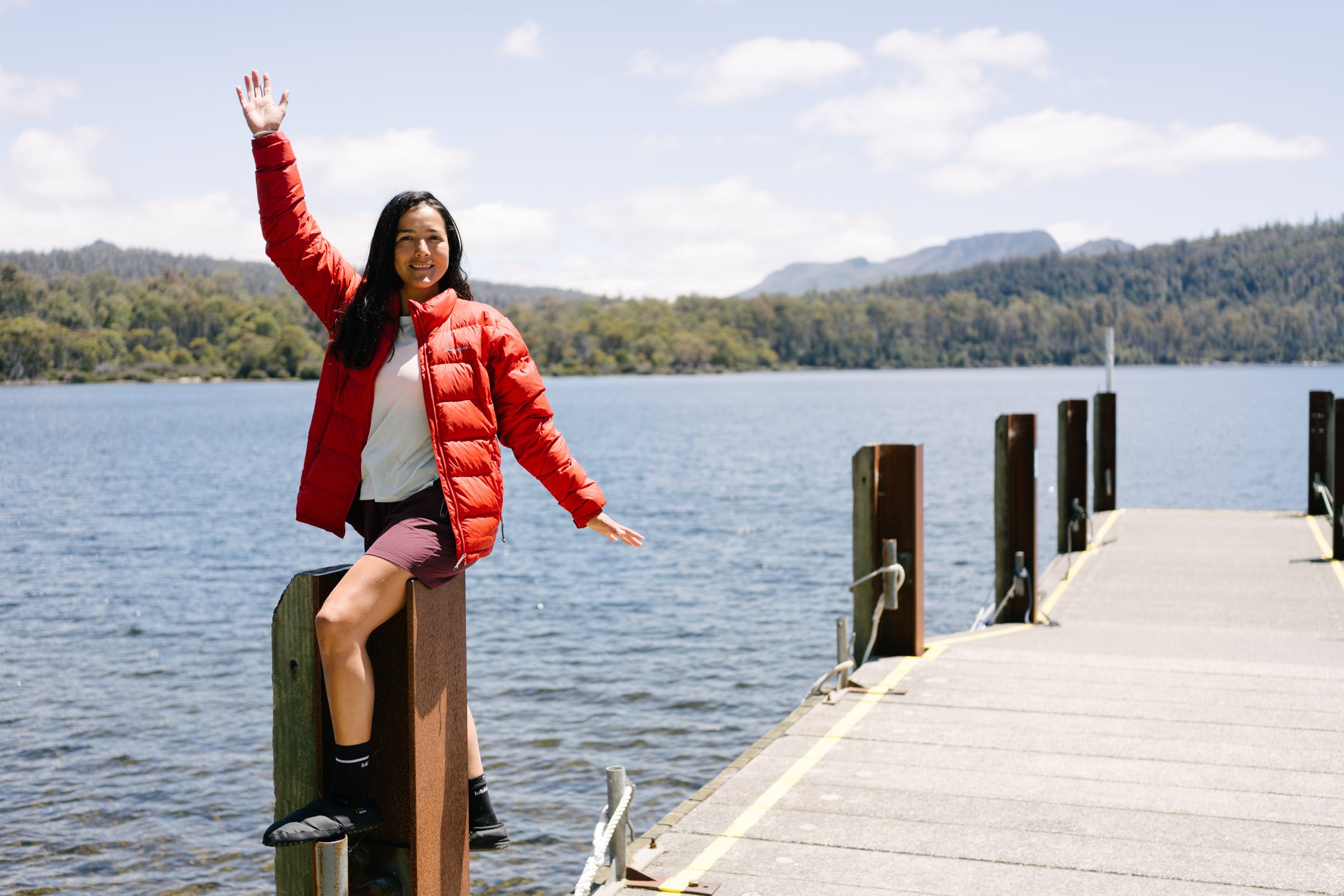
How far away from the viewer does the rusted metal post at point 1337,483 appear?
11578 millimetres

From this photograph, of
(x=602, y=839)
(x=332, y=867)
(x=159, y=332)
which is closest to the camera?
(x=332, y=867)

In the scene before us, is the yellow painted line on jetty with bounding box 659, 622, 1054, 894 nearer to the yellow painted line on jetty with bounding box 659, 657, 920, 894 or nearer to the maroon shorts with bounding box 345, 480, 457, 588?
the yellow painted line on jetty with bounding box 659, 657, 920, 894

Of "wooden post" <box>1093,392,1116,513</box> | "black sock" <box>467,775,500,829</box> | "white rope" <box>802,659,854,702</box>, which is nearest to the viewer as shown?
"black sock" <box>467,775,500,829</box>

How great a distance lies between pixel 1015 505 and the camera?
33.8 feet

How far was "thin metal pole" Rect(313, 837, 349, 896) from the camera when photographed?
9.39ft

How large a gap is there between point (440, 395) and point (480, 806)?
1.23 metres

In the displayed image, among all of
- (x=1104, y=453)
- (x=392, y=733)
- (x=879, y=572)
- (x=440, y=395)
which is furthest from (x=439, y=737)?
(x=1104, y=453)

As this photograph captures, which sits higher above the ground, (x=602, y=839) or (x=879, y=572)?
(x=879, y=572)

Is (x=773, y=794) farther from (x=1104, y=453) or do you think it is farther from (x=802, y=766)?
(x=1104, y=453)

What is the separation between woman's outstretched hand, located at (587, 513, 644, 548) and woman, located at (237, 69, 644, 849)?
0.01 metres

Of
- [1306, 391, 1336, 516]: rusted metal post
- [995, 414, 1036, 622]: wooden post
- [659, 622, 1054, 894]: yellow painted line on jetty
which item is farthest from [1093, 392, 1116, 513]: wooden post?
[659, 622, 1054, 894]: yellow painted line on jetty

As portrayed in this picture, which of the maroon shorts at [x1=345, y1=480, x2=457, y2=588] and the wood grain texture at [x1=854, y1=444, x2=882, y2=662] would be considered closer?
the maroon shorts at [x1=345, y1=480, x2=457, y2=588]

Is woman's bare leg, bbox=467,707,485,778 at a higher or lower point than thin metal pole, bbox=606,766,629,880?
higher

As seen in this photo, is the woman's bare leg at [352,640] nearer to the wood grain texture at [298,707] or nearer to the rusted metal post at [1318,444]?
the wood grain texture at [298,707]
